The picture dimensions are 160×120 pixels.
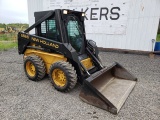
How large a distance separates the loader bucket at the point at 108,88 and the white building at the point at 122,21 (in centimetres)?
447

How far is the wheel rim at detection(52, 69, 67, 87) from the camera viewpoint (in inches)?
Answer: 145

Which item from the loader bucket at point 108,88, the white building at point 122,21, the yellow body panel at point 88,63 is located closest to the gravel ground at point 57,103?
the loader bucket at point 108,88

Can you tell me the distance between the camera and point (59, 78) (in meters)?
3.79

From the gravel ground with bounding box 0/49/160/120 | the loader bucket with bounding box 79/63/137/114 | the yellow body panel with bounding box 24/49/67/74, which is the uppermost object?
the yellow body panel with bounding box 24/49/67/74

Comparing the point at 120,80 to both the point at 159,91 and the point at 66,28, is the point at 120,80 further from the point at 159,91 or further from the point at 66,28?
the point at 66,28

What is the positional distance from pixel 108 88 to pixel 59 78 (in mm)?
1213

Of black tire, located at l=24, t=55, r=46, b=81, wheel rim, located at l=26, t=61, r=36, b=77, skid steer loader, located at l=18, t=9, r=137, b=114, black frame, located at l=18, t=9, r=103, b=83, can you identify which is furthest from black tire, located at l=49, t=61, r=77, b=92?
wheel rim, located at l=26, t=61, r=36, b=77

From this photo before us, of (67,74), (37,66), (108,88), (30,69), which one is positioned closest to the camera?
(67,74)

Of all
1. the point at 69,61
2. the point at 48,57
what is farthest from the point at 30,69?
the point at 69,61

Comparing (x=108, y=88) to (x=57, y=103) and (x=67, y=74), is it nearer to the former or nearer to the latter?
(x=67, y=74)

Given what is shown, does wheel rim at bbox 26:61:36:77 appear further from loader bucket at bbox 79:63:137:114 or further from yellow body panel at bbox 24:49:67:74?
loader bucket at bbox 79:63:137:114

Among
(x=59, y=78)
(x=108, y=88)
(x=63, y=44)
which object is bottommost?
(x=108, y=88)

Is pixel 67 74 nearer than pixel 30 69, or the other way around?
pixel 67 74

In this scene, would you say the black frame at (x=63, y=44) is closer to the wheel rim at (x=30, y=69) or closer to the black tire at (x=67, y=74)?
the black tire at (x=67, y=74)
